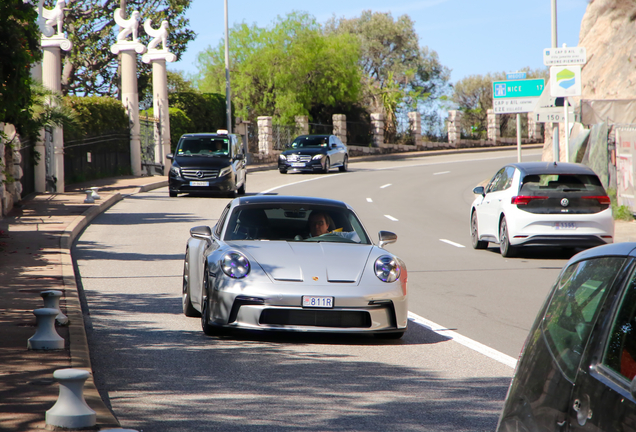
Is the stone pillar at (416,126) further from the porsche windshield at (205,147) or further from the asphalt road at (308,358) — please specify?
the asphalt road at (308,358)

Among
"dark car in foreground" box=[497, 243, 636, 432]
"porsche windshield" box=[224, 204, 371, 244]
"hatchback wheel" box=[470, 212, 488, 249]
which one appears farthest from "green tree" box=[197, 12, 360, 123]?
"dark car in foreground" box=[497, 243, 636, 432]

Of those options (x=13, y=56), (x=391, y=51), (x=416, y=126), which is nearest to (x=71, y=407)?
(x=13, y=56)

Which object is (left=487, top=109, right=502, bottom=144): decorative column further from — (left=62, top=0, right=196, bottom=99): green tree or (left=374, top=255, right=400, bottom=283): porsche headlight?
(left=374, top=255, right=400, bottom=283): porsche headlight

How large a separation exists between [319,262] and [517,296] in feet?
12.8

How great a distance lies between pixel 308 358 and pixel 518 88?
2254 centimetres

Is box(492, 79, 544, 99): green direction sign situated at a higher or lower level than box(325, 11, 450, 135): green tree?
lower

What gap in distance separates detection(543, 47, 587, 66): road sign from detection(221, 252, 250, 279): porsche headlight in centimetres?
1345

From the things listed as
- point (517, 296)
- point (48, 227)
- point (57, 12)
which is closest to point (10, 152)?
point (48, 227)

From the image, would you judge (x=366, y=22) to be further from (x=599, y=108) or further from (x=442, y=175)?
(x=599, y=108)

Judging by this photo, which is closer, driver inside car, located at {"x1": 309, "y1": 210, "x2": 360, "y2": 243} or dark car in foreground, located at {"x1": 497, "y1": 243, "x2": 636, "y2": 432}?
dark car in foreground, located at {"x1": 497, "y1": 243, "x2": 636, "y2": 432}

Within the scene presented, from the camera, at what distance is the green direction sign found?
92.0ft

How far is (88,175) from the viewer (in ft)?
106

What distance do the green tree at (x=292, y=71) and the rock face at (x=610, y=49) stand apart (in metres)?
18.1

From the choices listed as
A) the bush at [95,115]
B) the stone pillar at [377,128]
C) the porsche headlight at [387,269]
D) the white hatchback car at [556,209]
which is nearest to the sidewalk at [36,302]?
the porsche headlight at [387,269]
